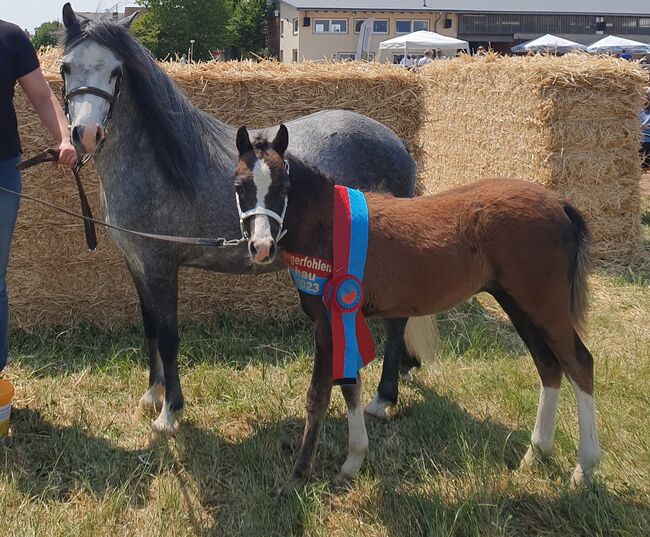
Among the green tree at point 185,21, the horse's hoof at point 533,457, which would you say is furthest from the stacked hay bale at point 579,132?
the green tree at point 185,21

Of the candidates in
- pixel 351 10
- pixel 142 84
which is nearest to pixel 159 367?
pixel 142 84

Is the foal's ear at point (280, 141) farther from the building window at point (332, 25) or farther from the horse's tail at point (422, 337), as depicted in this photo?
the building window at point (332, 25)

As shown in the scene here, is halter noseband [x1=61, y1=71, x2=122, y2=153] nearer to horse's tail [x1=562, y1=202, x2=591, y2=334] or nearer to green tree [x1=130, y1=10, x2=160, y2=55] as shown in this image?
horse's tail [x1=562, y1=202, x2=591, y2=334]

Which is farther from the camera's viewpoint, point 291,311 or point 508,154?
point 508,154

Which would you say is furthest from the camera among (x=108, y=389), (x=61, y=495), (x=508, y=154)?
(x=508, y=154)

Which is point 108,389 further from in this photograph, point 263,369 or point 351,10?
point 351,10

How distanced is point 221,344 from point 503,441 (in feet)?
8.08

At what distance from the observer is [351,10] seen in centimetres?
4906

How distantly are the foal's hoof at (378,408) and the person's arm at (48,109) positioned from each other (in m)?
2.23

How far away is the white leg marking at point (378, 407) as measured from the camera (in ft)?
13.1

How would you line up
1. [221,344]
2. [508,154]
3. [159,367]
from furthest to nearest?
[508,154], [221,344], [159,367]

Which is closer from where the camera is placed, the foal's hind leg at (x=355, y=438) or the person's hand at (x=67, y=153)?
the foal's hind leg at (x=355, y=438)

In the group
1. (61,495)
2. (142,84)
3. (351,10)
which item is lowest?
(61,495)

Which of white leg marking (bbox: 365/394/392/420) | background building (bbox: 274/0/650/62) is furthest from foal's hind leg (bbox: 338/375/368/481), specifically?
background building (bbox: 274/0/650/62)
